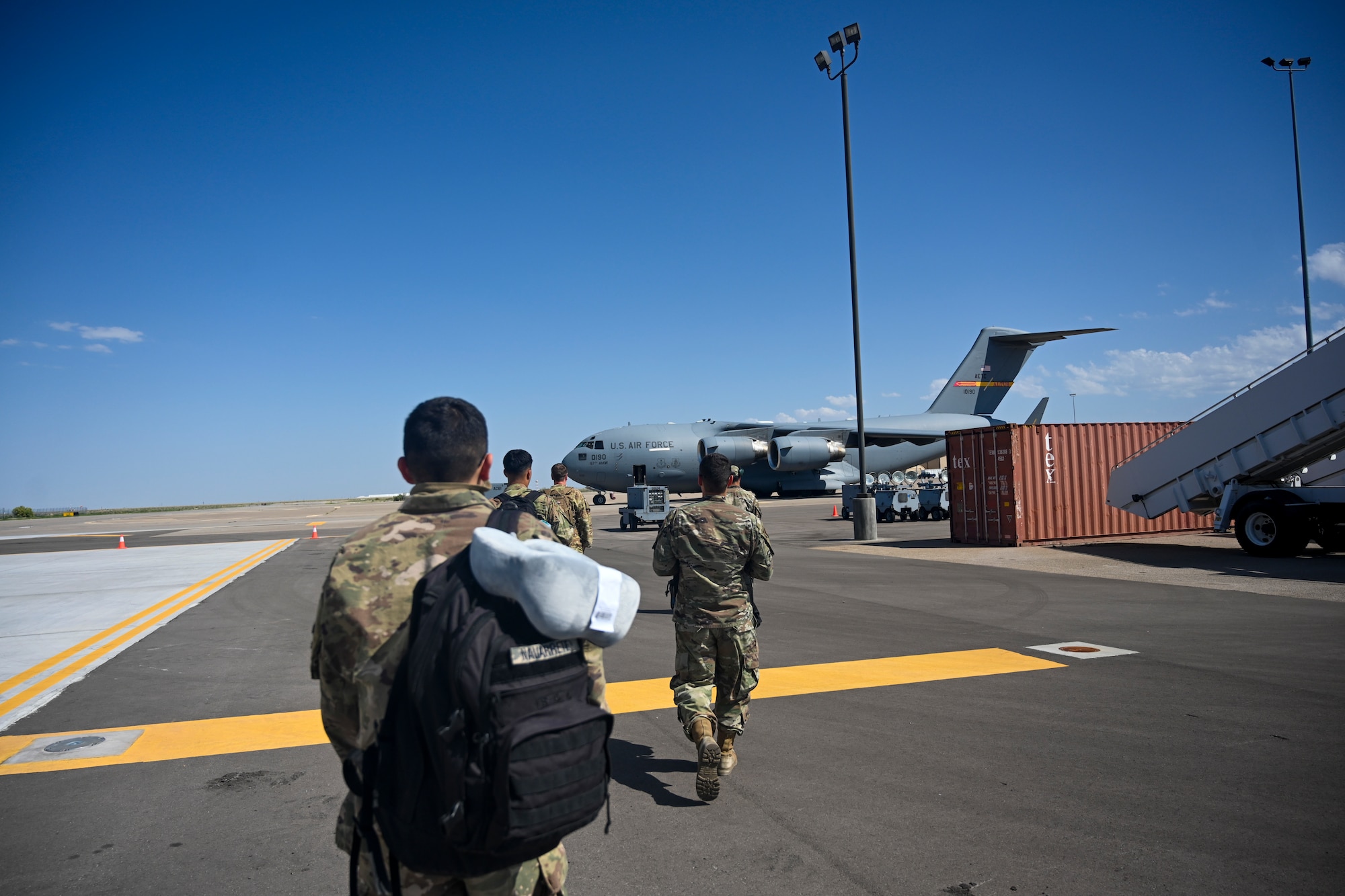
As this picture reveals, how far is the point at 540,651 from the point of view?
1952mm

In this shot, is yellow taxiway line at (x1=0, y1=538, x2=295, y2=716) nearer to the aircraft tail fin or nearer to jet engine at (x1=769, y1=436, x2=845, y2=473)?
jet engine at (x1=769, y1=436, x2=845, y2=473)

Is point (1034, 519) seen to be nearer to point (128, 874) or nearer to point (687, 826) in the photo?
point (687, 826)

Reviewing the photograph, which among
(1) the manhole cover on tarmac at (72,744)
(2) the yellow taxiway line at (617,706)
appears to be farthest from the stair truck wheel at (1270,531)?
(1) the manhole cover on tarmac at (72,744)

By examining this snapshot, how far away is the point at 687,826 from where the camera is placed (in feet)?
13.3

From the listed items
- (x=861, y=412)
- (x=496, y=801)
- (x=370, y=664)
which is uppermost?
(x=861, y=412)

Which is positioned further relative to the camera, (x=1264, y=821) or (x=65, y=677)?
(x=65, y=677)

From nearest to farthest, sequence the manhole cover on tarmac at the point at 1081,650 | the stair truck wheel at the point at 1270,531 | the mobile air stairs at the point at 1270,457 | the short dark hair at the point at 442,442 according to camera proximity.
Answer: the short dark hair at the point at 442,442 < the manhole cover on tarmac at the point at 1081,650 < the mobile air stairs at the point at 1270,457 < the stair truck wheel at the point at 1270,531

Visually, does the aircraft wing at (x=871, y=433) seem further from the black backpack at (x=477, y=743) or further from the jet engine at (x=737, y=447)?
the black backpack at (x=477, y=743)

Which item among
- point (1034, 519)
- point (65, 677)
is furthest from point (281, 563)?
point (1034, 519)

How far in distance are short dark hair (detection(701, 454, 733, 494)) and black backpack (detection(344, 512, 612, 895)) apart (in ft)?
10.3

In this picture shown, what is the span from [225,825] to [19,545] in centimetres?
3104

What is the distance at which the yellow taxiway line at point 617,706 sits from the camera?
539 centimetres

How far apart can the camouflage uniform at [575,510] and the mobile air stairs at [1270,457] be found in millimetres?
12312

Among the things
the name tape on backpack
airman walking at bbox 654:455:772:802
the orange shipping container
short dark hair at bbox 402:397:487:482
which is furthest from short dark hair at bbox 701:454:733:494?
the orange shipping container
